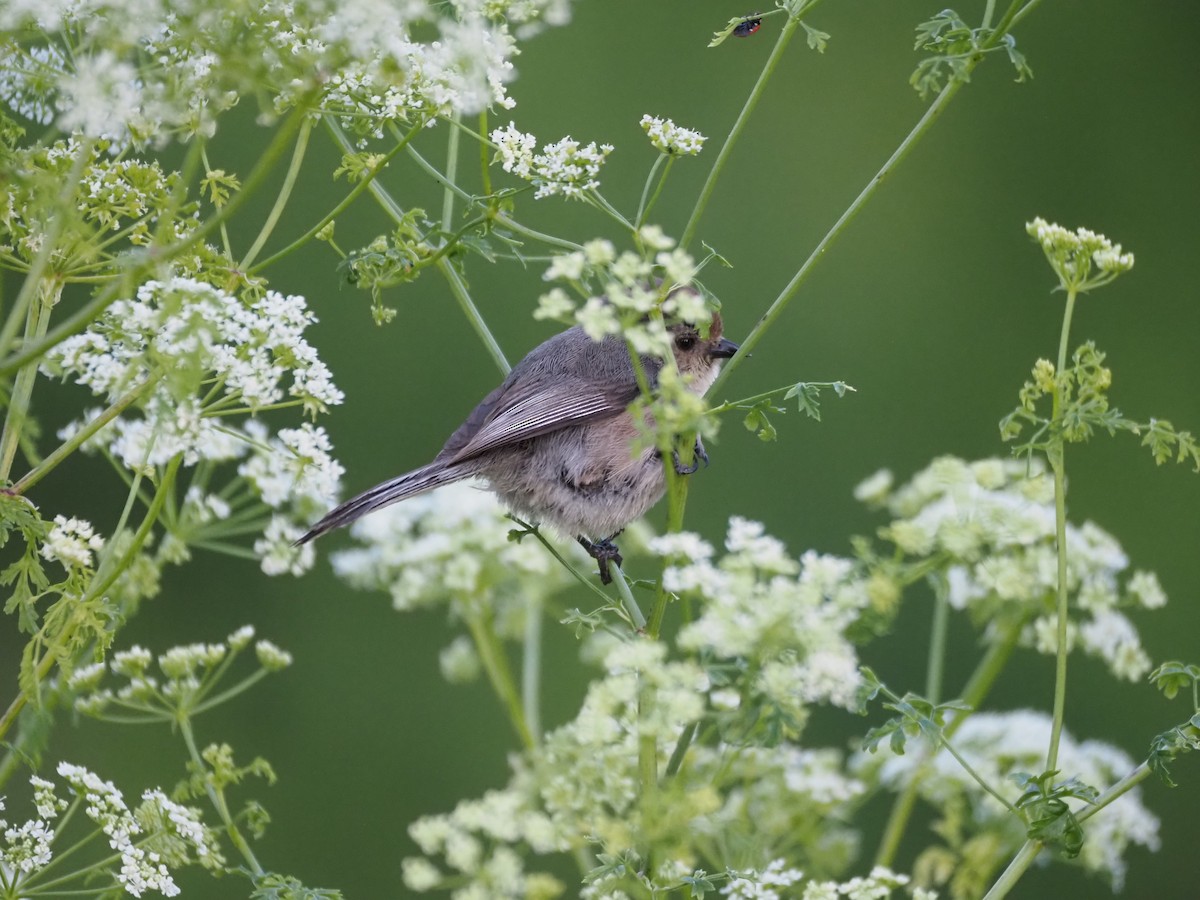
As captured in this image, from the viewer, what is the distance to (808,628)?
4.90ft

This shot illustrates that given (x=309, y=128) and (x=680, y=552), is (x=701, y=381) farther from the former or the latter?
(x=680, y=552)

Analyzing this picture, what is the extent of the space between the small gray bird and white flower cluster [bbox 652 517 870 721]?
1.62 meters

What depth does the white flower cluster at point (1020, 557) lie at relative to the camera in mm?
2258

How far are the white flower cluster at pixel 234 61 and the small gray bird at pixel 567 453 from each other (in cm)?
136

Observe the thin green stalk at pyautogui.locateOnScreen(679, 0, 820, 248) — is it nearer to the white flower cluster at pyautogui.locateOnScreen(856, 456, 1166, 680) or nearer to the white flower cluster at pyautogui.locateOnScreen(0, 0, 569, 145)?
the white flower cluster at pyautogui.locateOnScreen(0, 0, 569, 145)

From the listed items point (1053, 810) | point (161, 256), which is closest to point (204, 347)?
point (161, 256)

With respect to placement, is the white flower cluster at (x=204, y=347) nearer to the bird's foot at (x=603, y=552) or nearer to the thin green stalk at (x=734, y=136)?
the thin green stalk at (x=734, y=136)

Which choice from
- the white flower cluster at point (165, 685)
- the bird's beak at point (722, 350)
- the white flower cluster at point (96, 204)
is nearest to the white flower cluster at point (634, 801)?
the white flower cluster at point (165, 685)

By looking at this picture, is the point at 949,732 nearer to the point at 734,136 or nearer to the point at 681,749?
the point at 681,749

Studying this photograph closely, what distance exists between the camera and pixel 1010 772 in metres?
2.54

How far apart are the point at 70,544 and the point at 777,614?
2.79 feet

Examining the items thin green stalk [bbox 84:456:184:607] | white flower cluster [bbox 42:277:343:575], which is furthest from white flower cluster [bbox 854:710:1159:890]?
thin green stalk [bbox 84:456:184:607]

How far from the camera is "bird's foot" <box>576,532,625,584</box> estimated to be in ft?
10.9

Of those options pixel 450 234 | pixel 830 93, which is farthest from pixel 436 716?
pixel 450 234
